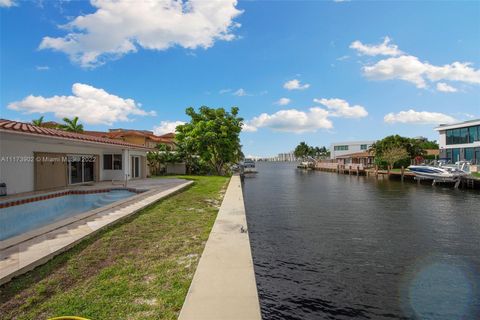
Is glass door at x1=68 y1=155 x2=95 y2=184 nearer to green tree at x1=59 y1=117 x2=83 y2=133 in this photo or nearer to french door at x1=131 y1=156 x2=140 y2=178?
french door at x1=131 y1=156 x2=140 y2=178

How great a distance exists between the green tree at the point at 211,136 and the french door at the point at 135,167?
883cm

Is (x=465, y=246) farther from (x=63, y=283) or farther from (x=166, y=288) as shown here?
(x=63, y=283)

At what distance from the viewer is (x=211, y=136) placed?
106 ft

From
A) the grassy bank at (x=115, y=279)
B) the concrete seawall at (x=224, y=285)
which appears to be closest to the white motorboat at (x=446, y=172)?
the concrete seawall at (x=224, y=285)

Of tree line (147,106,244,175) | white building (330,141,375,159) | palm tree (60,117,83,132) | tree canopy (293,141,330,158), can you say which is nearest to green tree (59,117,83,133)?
palm tree (60,117,83,132)

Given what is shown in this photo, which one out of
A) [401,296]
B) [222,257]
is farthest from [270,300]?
[401,296]

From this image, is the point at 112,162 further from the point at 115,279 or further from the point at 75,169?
the point at 115,279

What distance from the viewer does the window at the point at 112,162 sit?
2192 centimetres

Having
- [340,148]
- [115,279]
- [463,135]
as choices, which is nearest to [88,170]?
[115,279]

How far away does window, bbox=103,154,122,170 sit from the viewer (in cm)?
2192

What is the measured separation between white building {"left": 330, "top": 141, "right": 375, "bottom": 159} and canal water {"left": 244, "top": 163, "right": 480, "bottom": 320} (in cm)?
7244

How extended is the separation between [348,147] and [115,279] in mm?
87882

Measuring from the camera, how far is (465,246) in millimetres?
9328

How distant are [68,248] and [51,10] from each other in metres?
14.2
